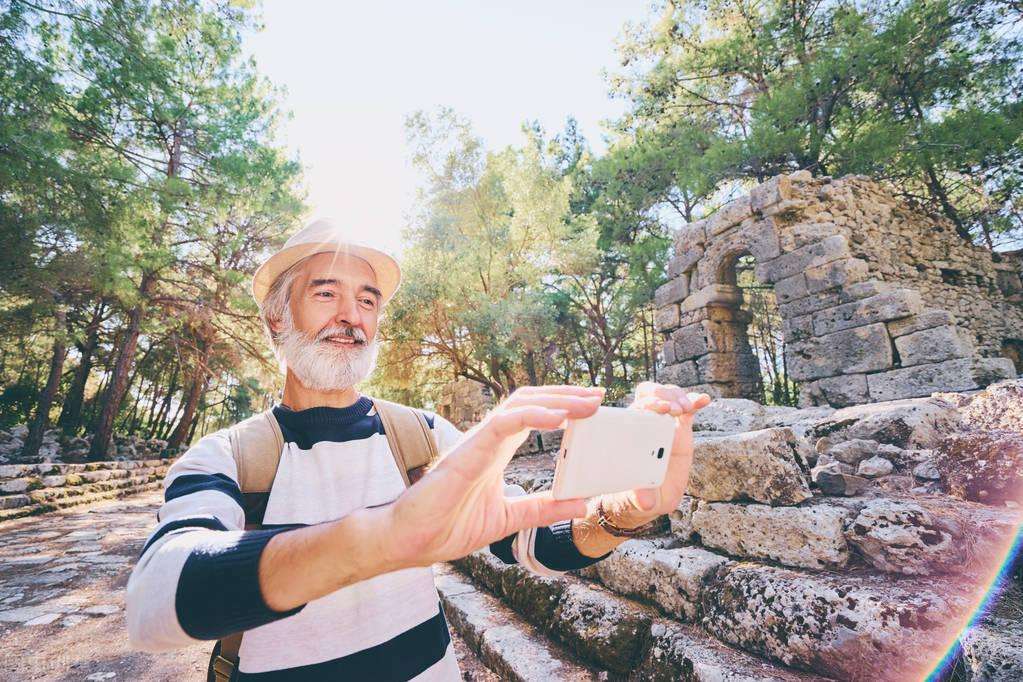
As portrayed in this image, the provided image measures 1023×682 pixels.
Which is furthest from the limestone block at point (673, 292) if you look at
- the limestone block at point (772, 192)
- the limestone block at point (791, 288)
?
the limestone block at point (772, 192)

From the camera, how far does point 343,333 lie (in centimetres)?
157

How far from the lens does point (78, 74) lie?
6566 mm

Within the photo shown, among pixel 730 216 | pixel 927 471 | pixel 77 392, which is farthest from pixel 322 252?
pixel 77 392

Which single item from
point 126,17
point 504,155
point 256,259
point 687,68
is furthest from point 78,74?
point 687,68

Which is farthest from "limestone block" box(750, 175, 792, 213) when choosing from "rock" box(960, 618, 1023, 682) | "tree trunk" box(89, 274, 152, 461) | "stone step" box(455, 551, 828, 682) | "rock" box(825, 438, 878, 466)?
"tree trunk" box(89, 274, 152, 461)

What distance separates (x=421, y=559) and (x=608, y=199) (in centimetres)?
1464

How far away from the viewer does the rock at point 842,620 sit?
1.21m

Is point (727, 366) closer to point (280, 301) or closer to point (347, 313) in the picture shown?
point (347, 313)

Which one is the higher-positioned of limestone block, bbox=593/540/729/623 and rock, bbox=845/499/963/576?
rock, bbox=845/499/963/576

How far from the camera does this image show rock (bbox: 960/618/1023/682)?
3.53 ft

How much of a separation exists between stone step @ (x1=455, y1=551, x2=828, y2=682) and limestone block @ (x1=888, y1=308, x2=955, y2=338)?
5.63 meters

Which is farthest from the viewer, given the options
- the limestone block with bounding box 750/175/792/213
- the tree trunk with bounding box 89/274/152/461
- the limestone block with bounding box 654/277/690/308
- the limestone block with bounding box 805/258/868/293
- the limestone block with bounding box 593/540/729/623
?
the tree trunk with bounding box 89/274/152/461

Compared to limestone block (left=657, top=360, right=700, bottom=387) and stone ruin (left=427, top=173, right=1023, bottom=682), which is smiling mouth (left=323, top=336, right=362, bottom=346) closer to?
stone ruin (left=427, top=173, right=1023, bottom=682)

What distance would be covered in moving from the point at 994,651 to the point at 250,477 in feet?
6.42
